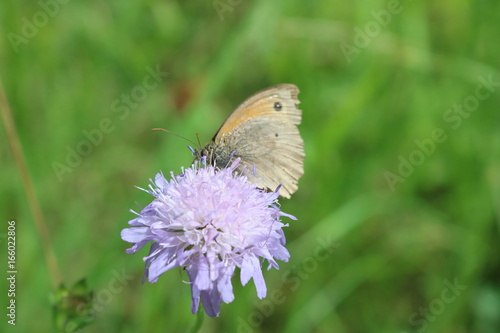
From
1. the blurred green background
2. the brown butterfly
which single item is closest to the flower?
the brown butterfly

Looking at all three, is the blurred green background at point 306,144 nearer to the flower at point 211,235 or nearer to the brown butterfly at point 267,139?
the brown butterfly at point 267,139

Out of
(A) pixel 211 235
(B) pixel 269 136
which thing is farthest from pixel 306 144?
(A) pixel 211 235

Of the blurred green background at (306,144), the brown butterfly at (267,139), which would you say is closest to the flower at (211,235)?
the brown butterfly at (267,139)

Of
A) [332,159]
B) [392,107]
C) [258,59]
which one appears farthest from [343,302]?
[258,59]

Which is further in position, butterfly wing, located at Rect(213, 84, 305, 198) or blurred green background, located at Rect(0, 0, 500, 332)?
blurred green background, located at Rect(0, 0, 500, 332)

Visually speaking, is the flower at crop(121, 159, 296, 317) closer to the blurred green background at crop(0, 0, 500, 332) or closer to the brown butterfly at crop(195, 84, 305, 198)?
the brown butterfly at crop(195, 84, 305, 198)
